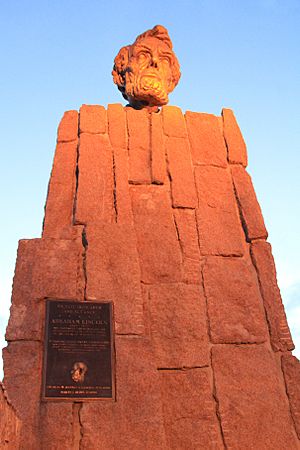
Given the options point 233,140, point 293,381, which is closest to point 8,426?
point 293,381

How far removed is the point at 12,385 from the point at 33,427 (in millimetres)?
428

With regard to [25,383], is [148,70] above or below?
above

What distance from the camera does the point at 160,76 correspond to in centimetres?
727

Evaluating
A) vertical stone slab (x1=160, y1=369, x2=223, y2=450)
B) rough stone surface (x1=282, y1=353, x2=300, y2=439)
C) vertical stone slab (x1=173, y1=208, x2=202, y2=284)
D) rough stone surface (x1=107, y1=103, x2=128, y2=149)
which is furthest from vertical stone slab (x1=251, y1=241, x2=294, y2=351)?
rough stone surface (x1=107, y1=103, x2=128, y2=149)

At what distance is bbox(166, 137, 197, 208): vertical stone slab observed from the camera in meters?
6.02

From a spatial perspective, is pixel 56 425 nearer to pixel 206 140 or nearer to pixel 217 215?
pixel 217 215

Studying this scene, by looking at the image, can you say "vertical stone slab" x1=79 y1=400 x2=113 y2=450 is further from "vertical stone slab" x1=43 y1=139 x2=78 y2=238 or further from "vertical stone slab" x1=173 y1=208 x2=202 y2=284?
"vertical stone slab" x1=43 y1=139 x2=78 y2=238

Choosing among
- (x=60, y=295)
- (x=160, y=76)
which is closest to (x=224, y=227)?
(x=60, y=295)

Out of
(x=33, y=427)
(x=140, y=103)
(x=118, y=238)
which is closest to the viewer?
(x=33, y=427)

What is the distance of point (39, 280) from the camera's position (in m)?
5.02

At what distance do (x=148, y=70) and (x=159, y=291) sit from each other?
3.58m

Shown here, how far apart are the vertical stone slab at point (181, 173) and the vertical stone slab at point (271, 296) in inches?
37.6

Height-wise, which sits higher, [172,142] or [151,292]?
[172,142]

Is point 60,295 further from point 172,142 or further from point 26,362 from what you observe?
point 172,142
